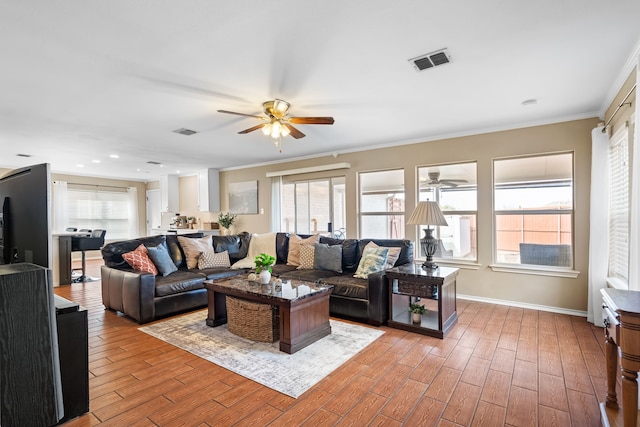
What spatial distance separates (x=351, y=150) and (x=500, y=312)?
11.8 ft

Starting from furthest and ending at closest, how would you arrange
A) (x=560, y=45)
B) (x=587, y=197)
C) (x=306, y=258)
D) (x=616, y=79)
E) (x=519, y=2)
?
(x=306, y=258) < (x=587, y=197) < (x=616, y=79) < (x=560, y=45) < (x=519, y=2)

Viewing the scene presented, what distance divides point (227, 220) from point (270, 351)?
5.60 m

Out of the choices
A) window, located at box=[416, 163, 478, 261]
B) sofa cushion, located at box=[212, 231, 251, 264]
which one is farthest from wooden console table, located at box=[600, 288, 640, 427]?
sofa cushion, located at box=[212, 231, 251, 264]

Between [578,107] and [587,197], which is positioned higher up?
[578,107]

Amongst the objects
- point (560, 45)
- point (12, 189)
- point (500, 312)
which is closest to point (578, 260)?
point (500, 312)

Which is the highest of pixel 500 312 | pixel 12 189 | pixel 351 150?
pixel 351 150

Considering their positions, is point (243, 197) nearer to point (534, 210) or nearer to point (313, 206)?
point (313, 206)

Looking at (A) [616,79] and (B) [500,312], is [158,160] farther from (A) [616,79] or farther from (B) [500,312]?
(A) [616,79]

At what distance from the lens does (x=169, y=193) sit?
923 centimetres

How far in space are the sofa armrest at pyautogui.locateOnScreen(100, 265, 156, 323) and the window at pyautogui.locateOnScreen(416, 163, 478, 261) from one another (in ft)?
13.6

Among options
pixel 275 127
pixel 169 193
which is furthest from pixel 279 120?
pixel 169 193

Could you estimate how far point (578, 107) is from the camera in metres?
3.73

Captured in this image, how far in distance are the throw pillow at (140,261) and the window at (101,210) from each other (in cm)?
660

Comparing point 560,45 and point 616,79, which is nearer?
point 560,45
